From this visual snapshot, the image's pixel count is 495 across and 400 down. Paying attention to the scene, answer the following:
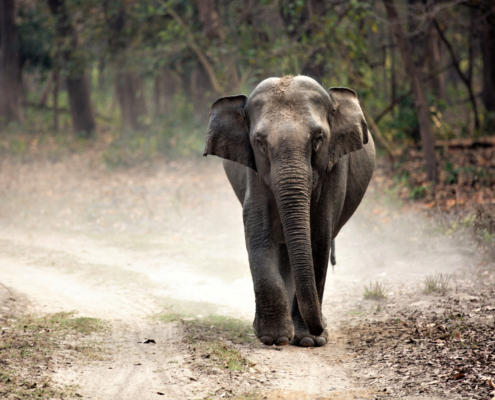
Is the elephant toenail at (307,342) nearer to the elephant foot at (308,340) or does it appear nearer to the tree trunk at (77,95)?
the elephant foot at (308,340)

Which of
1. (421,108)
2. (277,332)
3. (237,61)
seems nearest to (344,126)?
(277,332)

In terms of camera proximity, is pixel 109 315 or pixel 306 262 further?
pixel 109 315

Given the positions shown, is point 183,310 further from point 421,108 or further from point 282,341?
point 421,108

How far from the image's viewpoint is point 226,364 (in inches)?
187

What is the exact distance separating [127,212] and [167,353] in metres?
8.14

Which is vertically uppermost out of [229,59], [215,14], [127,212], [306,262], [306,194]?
[215,14]

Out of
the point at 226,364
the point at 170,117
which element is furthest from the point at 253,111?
the point at 170,117

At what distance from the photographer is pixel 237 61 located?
21.1m

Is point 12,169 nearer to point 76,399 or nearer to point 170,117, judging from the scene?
point 170,117

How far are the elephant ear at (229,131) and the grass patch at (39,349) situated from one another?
205 centimetres

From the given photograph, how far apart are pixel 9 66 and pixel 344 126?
23.1 m

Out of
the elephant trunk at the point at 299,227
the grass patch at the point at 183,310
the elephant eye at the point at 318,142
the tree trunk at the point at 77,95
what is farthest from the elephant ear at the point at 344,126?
the tree trunk at the point at 77,95

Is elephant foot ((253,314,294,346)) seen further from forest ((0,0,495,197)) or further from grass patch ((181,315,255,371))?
forest ((0,0,495,197))

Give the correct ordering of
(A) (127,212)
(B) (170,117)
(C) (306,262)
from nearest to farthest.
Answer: (C) (306,262) < (A) (127,212) < (B) (170,117)
